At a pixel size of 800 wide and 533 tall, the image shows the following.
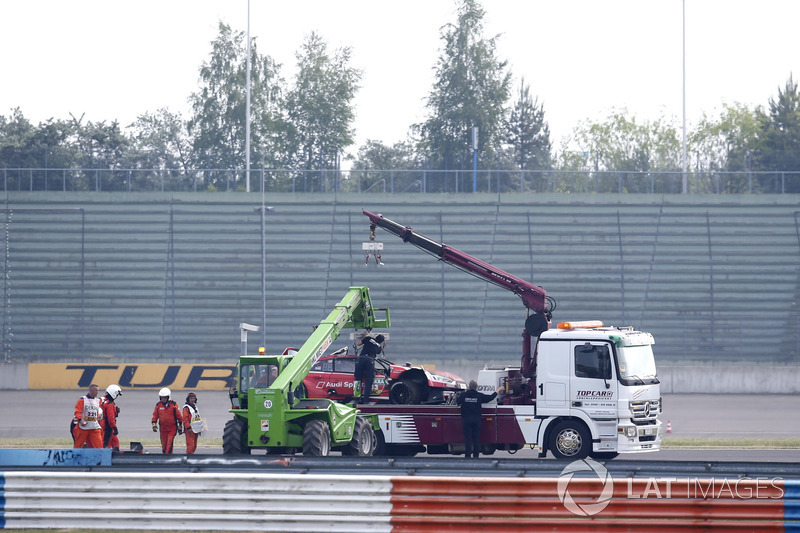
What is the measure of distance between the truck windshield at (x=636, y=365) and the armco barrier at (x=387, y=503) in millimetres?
6303

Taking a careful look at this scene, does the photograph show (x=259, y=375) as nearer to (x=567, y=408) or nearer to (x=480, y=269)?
(x=480, y=269)

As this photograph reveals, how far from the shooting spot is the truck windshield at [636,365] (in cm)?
1593

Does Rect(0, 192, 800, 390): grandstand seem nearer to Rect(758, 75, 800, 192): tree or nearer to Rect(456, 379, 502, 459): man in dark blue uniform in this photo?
Rect(758, 75, 800, 192): tree

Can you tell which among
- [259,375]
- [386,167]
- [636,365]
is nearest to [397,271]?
[386,167]

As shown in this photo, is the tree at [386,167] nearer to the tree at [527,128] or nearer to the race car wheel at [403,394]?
the tree at [527,128]

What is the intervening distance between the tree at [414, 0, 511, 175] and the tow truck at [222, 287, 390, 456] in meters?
30.4

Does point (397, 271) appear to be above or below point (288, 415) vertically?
above

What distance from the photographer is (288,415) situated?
15.3m

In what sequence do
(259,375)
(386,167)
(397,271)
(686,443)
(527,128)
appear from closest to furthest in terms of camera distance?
(259,375) < (686,443) < (397,271) < (386,167) < (527,128)

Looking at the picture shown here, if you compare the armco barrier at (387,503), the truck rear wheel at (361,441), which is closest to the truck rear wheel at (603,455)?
the truck rear wheel at (361,441)

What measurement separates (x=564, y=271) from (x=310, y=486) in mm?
26699

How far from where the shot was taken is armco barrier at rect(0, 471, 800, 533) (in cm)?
934

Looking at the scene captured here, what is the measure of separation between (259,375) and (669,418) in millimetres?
13805

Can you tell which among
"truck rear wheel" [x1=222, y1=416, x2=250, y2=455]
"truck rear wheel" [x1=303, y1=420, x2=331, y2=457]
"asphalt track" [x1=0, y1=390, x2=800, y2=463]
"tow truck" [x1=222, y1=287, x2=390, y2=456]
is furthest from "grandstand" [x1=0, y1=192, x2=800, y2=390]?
"truck rear wheel" [x1=303, y1=420, x2=331, y2=457]
